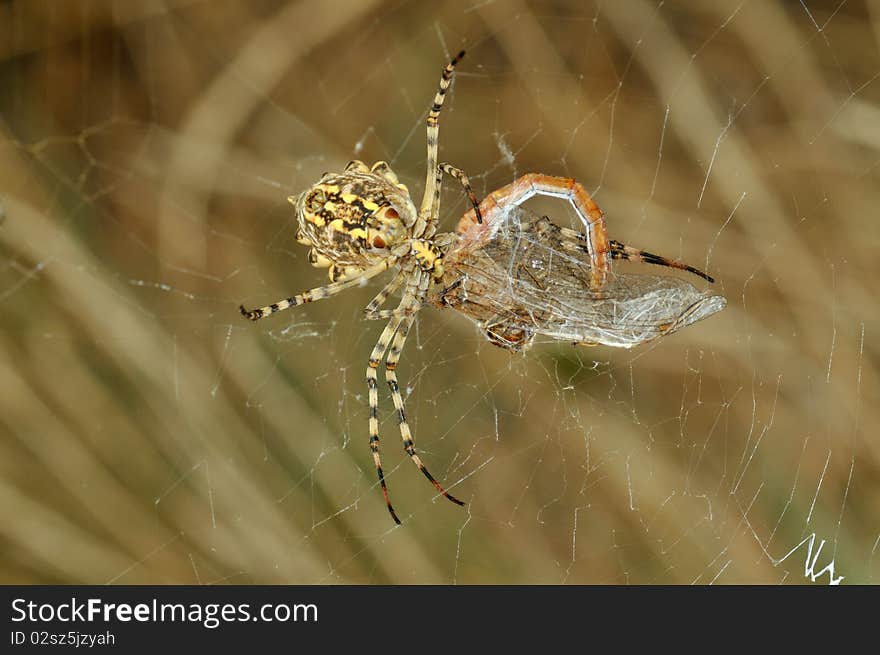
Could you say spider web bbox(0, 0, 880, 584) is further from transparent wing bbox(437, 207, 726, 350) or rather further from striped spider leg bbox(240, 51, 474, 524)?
transparent wing bbox(437, 207, 726, 350)

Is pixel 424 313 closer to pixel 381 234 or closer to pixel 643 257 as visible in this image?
pixel 381 234

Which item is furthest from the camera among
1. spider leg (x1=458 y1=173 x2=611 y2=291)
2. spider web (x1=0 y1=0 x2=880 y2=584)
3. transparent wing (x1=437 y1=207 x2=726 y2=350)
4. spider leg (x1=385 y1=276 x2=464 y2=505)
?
spider web (x1=0 y1=0 x2=880 y2=584)

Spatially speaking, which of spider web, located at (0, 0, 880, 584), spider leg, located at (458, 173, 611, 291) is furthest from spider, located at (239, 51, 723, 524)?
spider web, located at (0, 0, 880, 584)

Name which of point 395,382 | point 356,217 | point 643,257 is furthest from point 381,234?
point 643,257

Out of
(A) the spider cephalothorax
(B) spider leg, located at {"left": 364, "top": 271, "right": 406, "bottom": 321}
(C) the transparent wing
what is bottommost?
(C) the transparent wing

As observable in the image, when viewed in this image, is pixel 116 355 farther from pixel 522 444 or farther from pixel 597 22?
pixel 597 22

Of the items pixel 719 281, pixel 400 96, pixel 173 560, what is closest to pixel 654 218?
pixel 719 281
